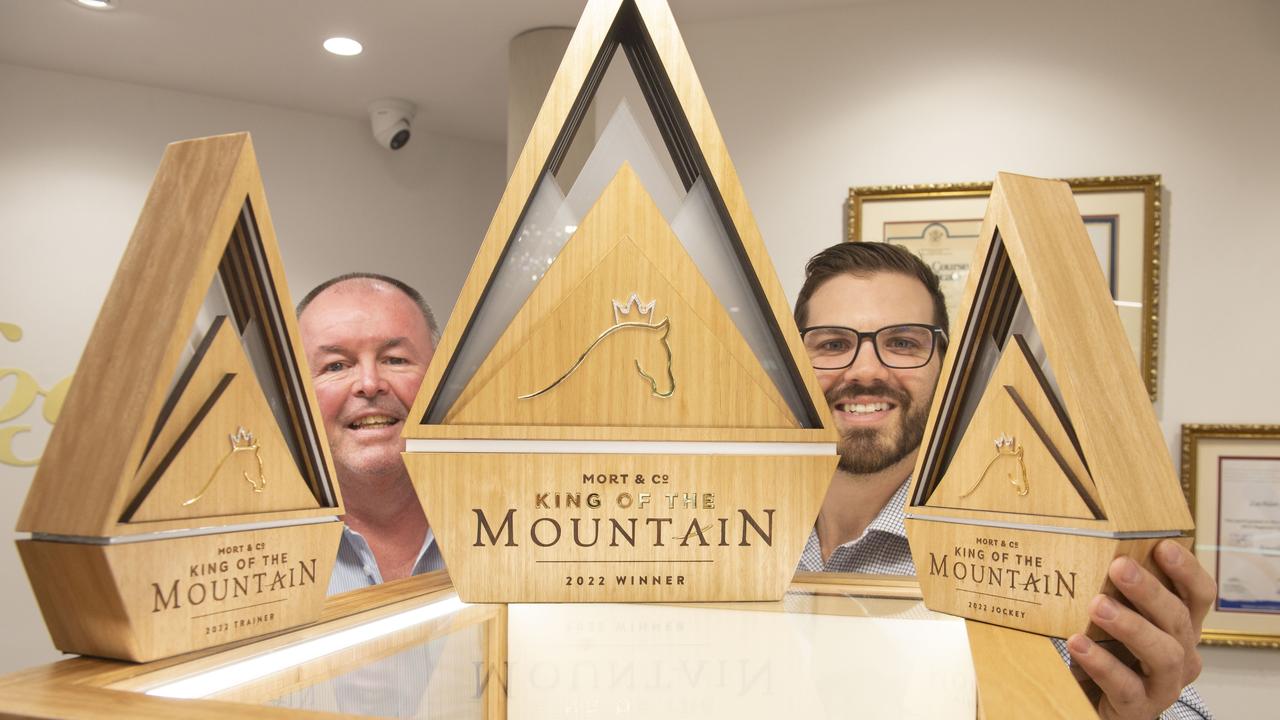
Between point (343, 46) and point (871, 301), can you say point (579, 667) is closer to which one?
point (871, 301)

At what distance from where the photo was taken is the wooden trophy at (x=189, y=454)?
40 cm

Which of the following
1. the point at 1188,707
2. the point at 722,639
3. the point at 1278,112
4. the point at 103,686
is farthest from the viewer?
the point at 1278,112

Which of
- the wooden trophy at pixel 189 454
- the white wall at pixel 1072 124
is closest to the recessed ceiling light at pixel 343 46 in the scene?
the white wall at pixel 1072 124

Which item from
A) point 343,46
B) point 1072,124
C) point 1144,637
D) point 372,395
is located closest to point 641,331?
point 1144,637

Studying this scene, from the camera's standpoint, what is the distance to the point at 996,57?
7.74ft

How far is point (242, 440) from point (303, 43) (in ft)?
8.88

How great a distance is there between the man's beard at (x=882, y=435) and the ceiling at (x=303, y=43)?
4.70 ft

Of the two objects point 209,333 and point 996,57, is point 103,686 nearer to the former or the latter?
point 209,333

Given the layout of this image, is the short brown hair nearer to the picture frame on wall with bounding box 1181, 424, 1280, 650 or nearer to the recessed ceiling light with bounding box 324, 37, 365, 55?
the picture frame on wall with bounding box 1181, 424, 1280, 650

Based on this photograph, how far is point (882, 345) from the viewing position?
1484 mm

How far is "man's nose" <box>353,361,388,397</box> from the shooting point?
1.52 meters

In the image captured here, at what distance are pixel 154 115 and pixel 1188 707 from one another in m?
3.52

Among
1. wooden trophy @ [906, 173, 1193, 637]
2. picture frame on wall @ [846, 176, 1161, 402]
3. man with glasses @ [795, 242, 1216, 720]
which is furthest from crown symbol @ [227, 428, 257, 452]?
picture frame on wall @ [846, 176, 1161, 402]

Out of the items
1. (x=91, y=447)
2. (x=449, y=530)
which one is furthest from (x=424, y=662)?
(x=91, y=447)
